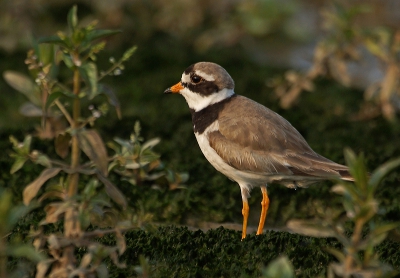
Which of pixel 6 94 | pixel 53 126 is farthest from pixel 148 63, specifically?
pixel 53 126

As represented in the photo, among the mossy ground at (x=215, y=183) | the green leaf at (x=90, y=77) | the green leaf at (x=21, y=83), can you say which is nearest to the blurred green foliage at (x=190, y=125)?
the mossy ground at (x=215, y=183)

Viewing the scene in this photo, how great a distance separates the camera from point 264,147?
4930mm

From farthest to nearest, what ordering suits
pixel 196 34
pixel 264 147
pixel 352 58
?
1. pixel 196 34
2. pixel 352 58
3. pixel 264 147

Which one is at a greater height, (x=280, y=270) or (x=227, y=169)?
(x=280, y=270)

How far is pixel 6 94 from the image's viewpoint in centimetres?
841

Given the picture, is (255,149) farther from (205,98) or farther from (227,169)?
(205,98)

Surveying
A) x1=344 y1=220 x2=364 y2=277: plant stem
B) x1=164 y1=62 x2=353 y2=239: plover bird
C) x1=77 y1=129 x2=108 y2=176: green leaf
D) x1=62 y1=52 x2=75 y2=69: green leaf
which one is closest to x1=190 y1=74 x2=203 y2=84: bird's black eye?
x1=164 y1=62 x2=353 y2=239: plover bird

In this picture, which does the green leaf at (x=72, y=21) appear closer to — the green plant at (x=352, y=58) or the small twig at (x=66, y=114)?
the small twig at (x=66, y=114)

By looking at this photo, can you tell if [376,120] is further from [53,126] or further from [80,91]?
[80,91]

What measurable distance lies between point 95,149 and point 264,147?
1.45 meters

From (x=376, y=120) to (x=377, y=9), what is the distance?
16.6ft

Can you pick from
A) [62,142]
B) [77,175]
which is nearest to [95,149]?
[77,175]

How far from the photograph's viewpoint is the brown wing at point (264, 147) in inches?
190

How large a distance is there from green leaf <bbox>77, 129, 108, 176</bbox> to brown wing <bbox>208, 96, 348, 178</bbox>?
1.27m
